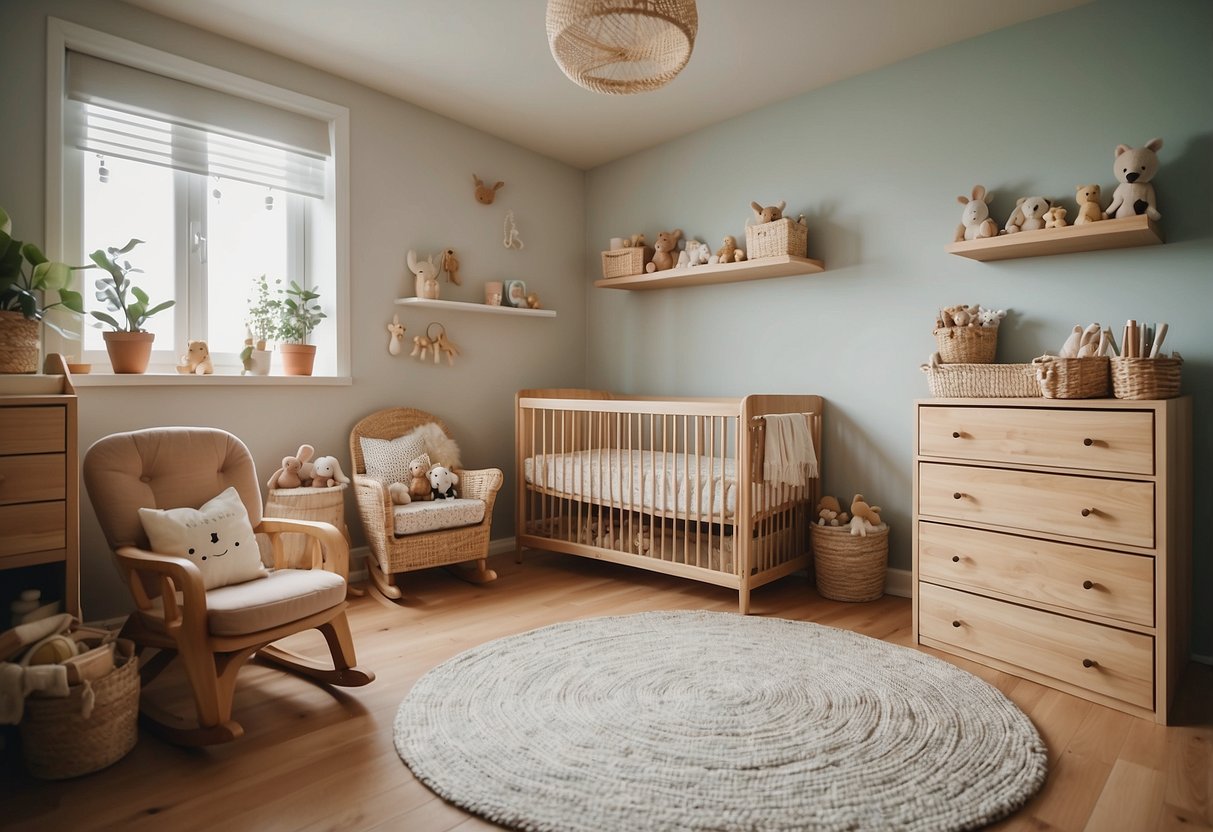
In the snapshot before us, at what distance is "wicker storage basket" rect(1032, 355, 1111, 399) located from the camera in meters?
2.04

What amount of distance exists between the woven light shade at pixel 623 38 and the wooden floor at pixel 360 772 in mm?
1896

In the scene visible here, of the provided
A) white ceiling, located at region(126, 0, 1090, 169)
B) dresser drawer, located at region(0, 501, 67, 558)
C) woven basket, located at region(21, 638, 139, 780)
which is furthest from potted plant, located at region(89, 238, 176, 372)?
woven basket, located at region(21, 638, 139, 780)

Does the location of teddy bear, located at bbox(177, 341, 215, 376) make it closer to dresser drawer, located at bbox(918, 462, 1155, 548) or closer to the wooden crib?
the wooden crib

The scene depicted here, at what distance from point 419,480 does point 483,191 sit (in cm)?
164

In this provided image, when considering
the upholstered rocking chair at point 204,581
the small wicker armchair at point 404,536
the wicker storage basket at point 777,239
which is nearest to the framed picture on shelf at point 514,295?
the small wicker armchair at point 404,536

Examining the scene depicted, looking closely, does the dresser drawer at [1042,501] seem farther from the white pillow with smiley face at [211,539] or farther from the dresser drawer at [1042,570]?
the white pillow with smiley face at [211,539]

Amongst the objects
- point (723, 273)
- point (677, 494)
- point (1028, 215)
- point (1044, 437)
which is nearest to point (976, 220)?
point (1028, 215)

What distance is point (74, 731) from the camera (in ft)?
5.23

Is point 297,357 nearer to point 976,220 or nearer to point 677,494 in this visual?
point 677,494

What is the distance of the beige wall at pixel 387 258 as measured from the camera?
2.41 metres

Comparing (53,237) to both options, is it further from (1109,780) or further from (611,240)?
(1109,780)

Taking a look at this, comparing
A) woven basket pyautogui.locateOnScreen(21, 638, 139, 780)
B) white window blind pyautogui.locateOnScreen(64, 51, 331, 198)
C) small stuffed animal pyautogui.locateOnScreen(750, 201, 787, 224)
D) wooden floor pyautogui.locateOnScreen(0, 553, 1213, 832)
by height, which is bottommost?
wooden floor pyautogui.locateOnScreen(0, 553, 1213, 832)

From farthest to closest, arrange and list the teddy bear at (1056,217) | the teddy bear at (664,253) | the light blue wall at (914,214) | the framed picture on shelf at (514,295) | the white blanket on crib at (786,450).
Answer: the framed picture on shelf at (514,295) → the teddy bear at (664,253) → the white blanket on crib at (786,450) → the teddy bear at (1056,217) → the light blue wall at (914,214)

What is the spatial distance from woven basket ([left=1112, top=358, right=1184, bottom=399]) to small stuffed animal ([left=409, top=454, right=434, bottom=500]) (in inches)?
105
